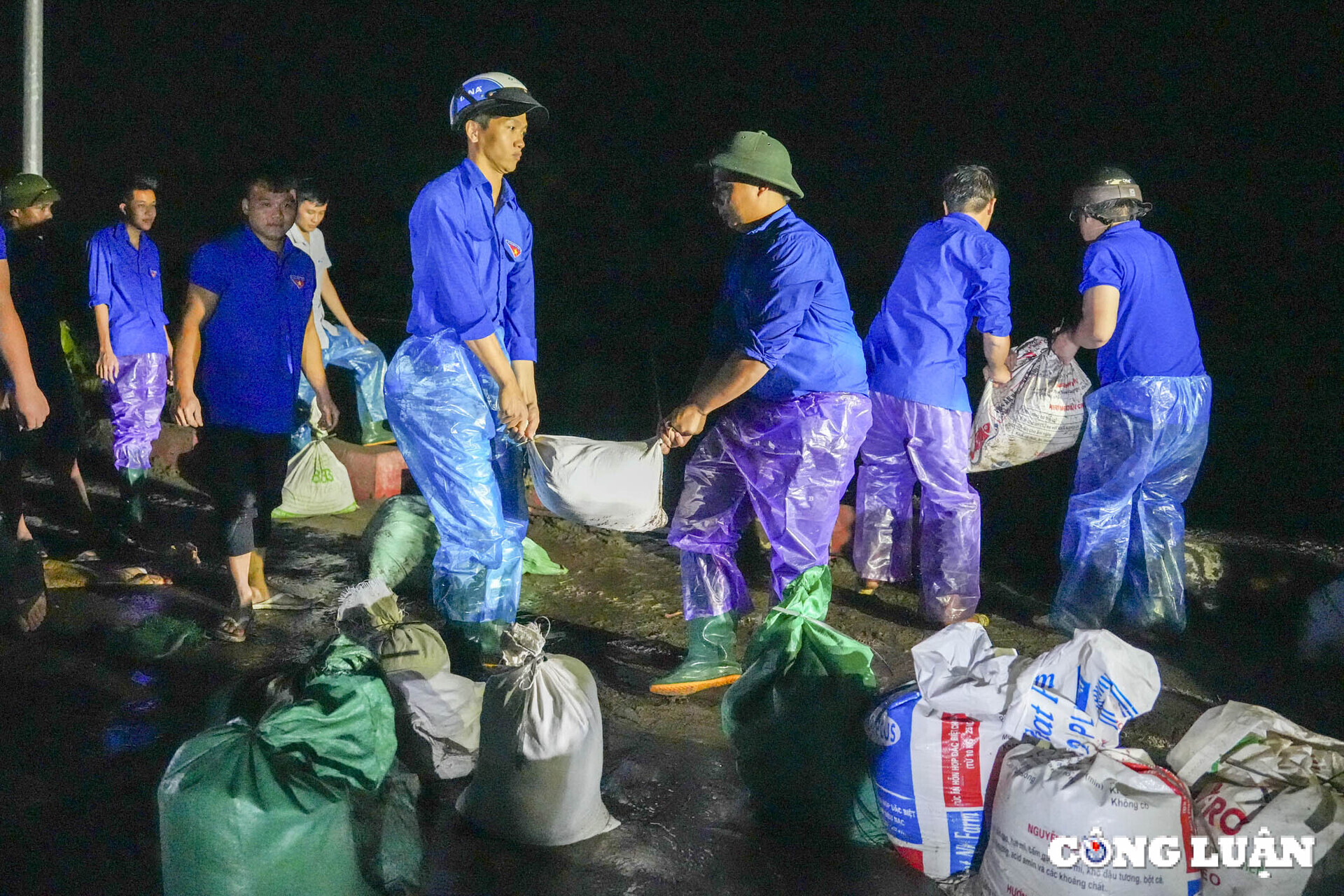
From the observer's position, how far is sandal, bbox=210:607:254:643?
14.0ft

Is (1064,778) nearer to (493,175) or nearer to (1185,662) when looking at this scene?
(1185,662)

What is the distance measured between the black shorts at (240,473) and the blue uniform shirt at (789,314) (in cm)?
180

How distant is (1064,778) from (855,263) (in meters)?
6.67

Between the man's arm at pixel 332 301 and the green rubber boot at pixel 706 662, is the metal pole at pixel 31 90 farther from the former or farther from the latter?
the green rubber boot at pixel 706 662

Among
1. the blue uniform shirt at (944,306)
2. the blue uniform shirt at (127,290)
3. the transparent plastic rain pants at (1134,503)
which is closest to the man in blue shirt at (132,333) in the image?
the blue uniform shirt at (127,290)

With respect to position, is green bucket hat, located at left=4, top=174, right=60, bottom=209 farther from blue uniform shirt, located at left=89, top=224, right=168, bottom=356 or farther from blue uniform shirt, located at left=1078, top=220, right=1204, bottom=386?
blue uniform shirt, located at left=1078, top=220, right=1204, bottom=386

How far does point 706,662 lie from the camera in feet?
13.0

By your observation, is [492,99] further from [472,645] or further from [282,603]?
[282,603]

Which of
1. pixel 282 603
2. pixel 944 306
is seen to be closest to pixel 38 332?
pixel 282 603

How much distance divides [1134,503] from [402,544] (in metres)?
3.06

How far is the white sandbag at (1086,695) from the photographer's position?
8.43 ft

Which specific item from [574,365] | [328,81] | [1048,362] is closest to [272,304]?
[1048,362]

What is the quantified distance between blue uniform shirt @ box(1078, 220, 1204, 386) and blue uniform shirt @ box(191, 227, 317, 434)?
3.15 m

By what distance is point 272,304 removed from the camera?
165 inches
